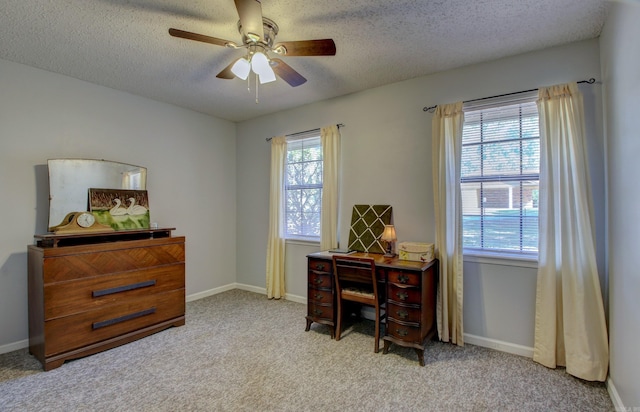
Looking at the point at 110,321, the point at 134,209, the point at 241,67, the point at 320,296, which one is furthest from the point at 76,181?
the point at 320,296

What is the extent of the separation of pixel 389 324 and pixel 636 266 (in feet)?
5.42

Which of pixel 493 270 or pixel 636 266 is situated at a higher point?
pixel 636 266

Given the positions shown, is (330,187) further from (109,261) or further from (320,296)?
(109,261)

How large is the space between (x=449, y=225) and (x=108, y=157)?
12.2 feet

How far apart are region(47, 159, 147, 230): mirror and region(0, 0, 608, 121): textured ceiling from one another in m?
0.91

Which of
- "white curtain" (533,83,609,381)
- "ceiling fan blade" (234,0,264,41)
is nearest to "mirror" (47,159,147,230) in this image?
"ceiling fan blade" (234,0,264,41)

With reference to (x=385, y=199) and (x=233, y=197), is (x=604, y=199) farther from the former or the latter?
(x=233, y=197)

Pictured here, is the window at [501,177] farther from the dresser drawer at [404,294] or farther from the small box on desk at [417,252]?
the dresser drawer at [404,294]

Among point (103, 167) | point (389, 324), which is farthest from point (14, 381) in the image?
point (389, 324)

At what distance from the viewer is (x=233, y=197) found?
4801 millimetres

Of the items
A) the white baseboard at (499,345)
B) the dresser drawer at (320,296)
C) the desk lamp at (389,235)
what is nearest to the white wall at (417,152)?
the white baseboard at (499,345)

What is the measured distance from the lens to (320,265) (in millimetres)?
3084

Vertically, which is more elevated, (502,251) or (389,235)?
(389,235)

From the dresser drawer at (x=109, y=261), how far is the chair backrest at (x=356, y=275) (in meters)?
1.78
